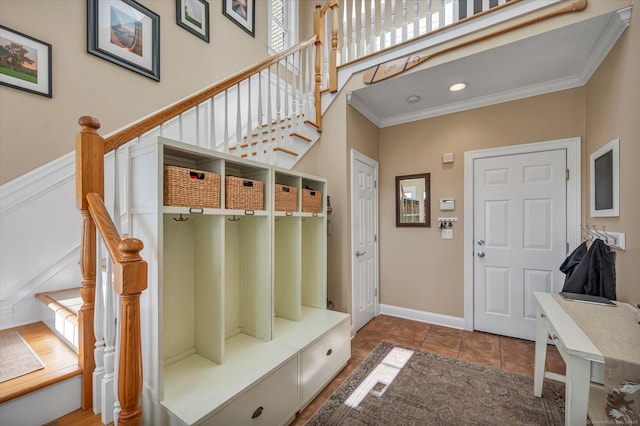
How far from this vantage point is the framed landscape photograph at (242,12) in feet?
11.0

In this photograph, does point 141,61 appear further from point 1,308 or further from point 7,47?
point 1,308

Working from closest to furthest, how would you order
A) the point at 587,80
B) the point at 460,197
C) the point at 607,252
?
1. the point at 607,252
2. the point at 587,80
3. the point at 460,197

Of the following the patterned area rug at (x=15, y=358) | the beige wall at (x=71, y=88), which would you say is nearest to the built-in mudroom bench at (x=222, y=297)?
the patterned area rug at (x=15, y=358)

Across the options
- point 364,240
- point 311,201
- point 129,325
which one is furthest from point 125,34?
point 364,240

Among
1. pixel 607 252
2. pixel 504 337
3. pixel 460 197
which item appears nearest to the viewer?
pixel 607 252

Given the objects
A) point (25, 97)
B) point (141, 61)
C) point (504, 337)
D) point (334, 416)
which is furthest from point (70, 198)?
point (504, 337)

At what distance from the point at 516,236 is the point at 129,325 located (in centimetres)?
339

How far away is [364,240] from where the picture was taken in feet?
10.7

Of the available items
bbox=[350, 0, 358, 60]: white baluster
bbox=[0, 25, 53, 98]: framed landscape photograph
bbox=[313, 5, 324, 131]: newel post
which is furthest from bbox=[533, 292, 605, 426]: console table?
bbox=[0, 25, 53, 98]: framed landscape photograph

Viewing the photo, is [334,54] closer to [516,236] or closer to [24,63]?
[24,63]

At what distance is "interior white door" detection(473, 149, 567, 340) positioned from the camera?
272 centimetres

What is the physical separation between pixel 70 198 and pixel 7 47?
1.09 meters

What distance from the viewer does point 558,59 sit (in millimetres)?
2307

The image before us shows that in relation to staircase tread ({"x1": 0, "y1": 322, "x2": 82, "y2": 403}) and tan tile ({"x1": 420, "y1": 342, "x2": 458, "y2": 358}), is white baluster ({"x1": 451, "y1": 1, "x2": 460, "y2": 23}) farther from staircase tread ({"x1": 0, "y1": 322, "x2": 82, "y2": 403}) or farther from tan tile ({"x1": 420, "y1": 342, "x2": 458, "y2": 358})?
staircase tread ({"x1": 0, "y1": 322, "x2": 82, "y2": 403})
